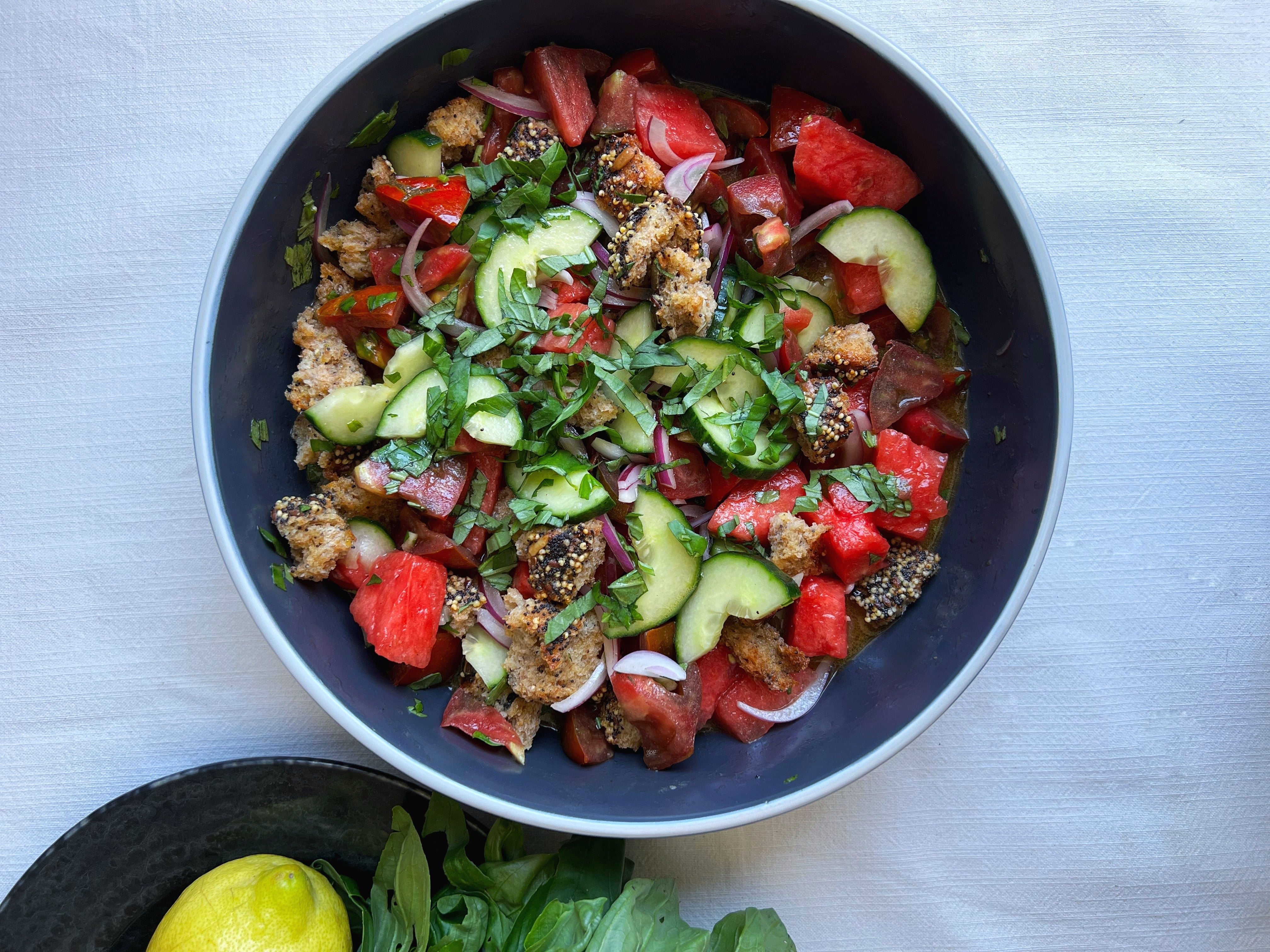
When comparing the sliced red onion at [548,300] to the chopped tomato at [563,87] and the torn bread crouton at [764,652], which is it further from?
the torn bread crouton at [764,652]

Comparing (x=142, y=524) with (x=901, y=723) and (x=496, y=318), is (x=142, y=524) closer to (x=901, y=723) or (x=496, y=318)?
(x=496, y=318)

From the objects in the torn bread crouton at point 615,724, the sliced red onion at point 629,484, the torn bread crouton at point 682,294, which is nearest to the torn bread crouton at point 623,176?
the torn bread crouton at point 682,294

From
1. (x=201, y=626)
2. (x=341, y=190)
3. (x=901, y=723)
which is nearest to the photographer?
(x=901, y=723)

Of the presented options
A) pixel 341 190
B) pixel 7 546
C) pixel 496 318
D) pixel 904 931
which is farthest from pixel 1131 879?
pixel 7 546

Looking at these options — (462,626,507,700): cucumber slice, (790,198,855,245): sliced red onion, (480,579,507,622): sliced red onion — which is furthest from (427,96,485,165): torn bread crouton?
(462,626,507,700): cucumber slice

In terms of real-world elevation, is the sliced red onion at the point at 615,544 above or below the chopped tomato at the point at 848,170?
below

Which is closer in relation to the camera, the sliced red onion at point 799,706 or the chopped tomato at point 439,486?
the chopped tomato at point 439,486

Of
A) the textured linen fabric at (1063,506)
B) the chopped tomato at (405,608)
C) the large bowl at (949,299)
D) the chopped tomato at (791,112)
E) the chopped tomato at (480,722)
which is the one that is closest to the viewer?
the large bowl at (949,299)
